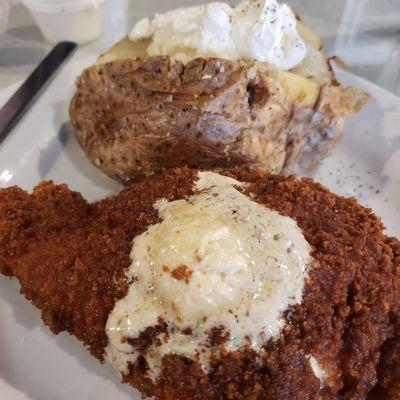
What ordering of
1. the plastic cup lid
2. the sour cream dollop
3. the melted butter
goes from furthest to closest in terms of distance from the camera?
1. the plastic cup lid
2. the sour cream dollop
3. the melted butter

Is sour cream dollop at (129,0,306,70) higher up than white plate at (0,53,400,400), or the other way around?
sour cream dollop at (129,0,306,70)

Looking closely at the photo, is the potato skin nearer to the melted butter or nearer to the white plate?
the white plate

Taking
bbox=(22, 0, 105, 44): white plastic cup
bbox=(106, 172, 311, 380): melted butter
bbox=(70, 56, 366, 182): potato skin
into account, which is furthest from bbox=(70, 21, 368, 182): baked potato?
bbox=(22, 0, 105, 44): white plastic cup

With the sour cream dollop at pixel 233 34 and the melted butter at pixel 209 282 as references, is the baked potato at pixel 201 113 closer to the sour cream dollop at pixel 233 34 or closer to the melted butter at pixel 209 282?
the sour cream dollop at pixel 233 34

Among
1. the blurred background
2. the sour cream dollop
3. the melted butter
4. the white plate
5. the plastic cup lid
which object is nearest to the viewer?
the melted butter

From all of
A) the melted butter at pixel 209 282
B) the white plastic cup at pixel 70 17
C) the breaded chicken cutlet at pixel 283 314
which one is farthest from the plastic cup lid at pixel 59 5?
the melted butter at pixel 209 282

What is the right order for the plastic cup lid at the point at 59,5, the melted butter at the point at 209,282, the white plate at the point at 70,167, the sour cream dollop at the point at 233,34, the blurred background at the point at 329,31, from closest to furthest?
the melted butter at the point at 209,282 → the white plate at the point at 70,167 → the sour cream dollop at the point at 233,34 → the plastic cup lid at the point at 59,5 → the blurred background at the point at 329,31

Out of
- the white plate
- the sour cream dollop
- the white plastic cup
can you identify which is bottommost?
the white plate

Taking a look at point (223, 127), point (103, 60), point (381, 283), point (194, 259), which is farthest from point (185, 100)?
point (381, 283)
